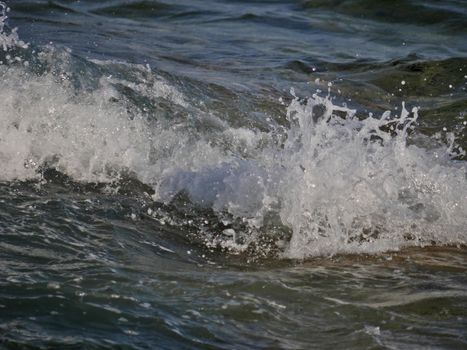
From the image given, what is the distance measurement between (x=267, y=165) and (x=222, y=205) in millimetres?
438

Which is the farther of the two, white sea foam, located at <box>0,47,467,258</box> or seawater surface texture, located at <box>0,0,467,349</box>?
white sea foam, located at <box>0,47,467,258</box>

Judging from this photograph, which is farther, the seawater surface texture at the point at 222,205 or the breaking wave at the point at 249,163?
the breaking wave at the point at 249,163

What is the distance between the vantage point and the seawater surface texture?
3516 mm

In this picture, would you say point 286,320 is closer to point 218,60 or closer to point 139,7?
point 218,60

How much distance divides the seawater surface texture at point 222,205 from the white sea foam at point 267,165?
0.01 meters

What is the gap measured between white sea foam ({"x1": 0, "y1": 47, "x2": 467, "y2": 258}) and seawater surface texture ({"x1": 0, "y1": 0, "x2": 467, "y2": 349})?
1 cm

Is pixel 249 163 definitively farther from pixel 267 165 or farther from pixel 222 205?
pixel 222 205

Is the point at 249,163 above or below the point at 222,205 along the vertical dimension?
above

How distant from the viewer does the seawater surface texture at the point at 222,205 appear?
3.52 meters

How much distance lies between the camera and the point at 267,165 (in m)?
5.29

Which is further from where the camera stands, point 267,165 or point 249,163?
point 249,163

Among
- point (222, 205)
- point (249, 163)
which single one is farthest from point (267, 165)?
point (222, 205)

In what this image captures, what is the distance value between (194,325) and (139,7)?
8436mm

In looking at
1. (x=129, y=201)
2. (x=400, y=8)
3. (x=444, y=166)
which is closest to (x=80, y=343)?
(x=129, y=201)
